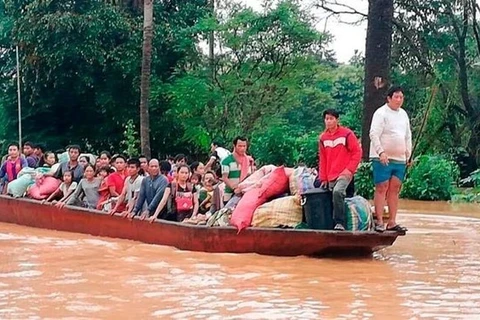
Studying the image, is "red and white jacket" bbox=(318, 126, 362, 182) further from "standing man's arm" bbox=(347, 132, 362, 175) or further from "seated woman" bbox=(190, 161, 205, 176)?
"seated woman" bbox=(190, 161, 205, 176)

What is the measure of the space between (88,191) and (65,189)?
1.94 ft

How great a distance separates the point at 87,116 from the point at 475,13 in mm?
12710

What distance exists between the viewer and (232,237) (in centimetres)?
898

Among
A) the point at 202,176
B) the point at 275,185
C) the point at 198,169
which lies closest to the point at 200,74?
the point at 198,169

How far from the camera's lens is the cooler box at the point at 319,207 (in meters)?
8.66

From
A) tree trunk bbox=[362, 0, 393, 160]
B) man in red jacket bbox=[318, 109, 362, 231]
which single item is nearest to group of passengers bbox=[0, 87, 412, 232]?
man in red jacket bbox=[318, 109, 362, 231]

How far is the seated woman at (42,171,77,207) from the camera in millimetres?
11977

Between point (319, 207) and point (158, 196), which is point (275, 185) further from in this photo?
point (158, 196)

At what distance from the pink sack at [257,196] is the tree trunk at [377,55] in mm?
7512

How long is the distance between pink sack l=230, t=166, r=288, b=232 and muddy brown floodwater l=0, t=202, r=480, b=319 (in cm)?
40

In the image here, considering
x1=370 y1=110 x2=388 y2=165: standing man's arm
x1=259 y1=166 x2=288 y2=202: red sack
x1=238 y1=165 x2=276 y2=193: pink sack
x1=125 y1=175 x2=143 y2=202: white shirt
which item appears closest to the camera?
x1=370 y1=110 x2=388 y2=165: standing man's arm

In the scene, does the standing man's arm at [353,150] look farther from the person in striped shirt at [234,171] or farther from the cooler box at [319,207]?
the person in striped shirt at [234,171]

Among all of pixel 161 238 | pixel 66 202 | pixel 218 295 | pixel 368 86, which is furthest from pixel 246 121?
pixel 218 295

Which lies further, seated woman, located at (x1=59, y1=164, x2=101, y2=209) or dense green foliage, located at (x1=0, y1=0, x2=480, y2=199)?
dense green foliage, located at (x1=0, y1=0, x2=480, y2=199)
